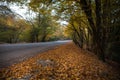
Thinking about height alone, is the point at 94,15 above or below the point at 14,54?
above

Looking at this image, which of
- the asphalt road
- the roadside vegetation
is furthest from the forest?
the asphalt road

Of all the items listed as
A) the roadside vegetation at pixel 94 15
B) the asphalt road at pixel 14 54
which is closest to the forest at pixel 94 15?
the roadside vegetation at pixel 94 15

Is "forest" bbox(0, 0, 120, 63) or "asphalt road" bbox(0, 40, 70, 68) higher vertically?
"forest" bbox(0, 0, 120, 63)

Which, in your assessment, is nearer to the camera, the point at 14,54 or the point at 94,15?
the point at 14,54

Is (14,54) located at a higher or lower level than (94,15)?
lower

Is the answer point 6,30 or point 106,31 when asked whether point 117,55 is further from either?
point 6,30

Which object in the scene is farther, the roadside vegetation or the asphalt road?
the roadside vegetation

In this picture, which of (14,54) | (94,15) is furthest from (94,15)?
(14,54)

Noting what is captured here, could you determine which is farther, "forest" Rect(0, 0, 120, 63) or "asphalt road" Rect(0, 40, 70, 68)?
"forest" Rect(0, 0, 120, 63)

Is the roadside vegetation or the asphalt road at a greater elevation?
the roadside vegetation

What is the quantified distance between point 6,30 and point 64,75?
40.9 m

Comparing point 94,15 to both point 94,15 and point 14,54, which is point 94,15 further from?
point 14,54

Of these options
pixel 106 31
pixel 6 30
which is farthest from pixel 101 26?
pixel 6 30

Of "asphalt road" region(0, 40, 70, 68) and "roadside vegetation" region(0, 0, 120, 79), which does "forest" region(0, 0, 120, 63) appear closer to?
"roadside vegetation" region(0, 0, 120, 79)
